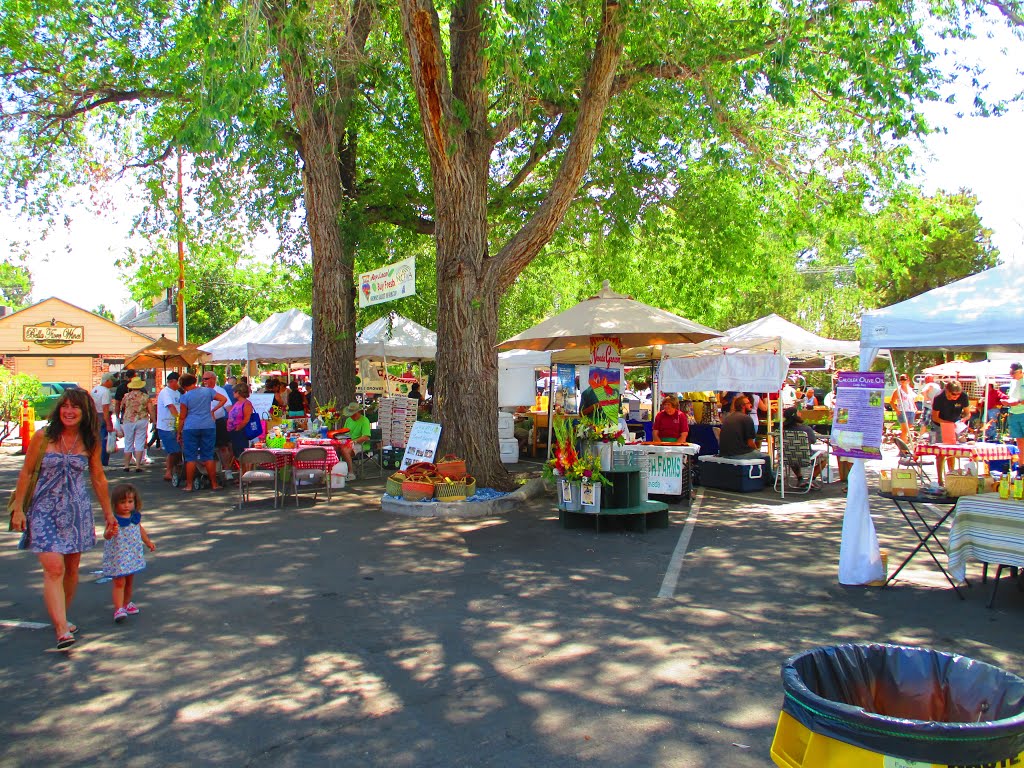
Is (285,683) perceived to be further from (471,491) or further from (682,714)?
(471,491)

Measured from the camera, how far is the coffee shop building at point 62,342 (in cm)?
4491

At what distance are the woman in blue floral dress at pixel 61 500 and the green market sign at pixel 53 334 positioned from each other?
149 feet

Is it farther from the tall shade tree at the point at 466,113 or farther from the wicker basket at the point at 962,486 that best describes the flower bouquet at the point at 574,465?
the wicker basket at the point at 962,486

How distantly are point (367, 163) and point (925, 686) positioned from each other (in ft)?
52.8

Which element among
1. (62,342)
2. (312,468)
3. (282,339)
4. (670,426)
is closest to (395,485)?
(312,468)

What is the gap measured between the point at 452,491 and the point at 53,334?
139 feet

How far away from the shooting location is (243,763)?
3.75 metres

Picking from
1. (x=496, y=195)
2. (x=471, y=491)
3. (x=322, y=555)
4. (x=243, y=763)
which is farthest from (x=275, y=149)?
(x=243, y=763)

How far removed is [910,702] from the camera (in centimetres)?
271

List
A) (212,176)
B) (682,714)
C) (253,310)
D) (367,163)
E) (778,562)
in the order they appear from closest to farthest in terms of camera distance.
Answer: (682,714) → (778,562) → (212,176) → (367,163) → (253,310)

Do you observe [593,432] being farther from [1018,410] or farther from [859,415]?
[1018,410]

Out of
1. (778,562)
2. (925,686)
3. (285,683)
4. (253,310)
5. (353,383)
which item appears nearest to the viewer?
(925,686)

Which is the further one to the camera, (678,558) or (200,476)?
(200,476)

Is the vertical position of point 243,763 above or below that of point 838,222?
below
